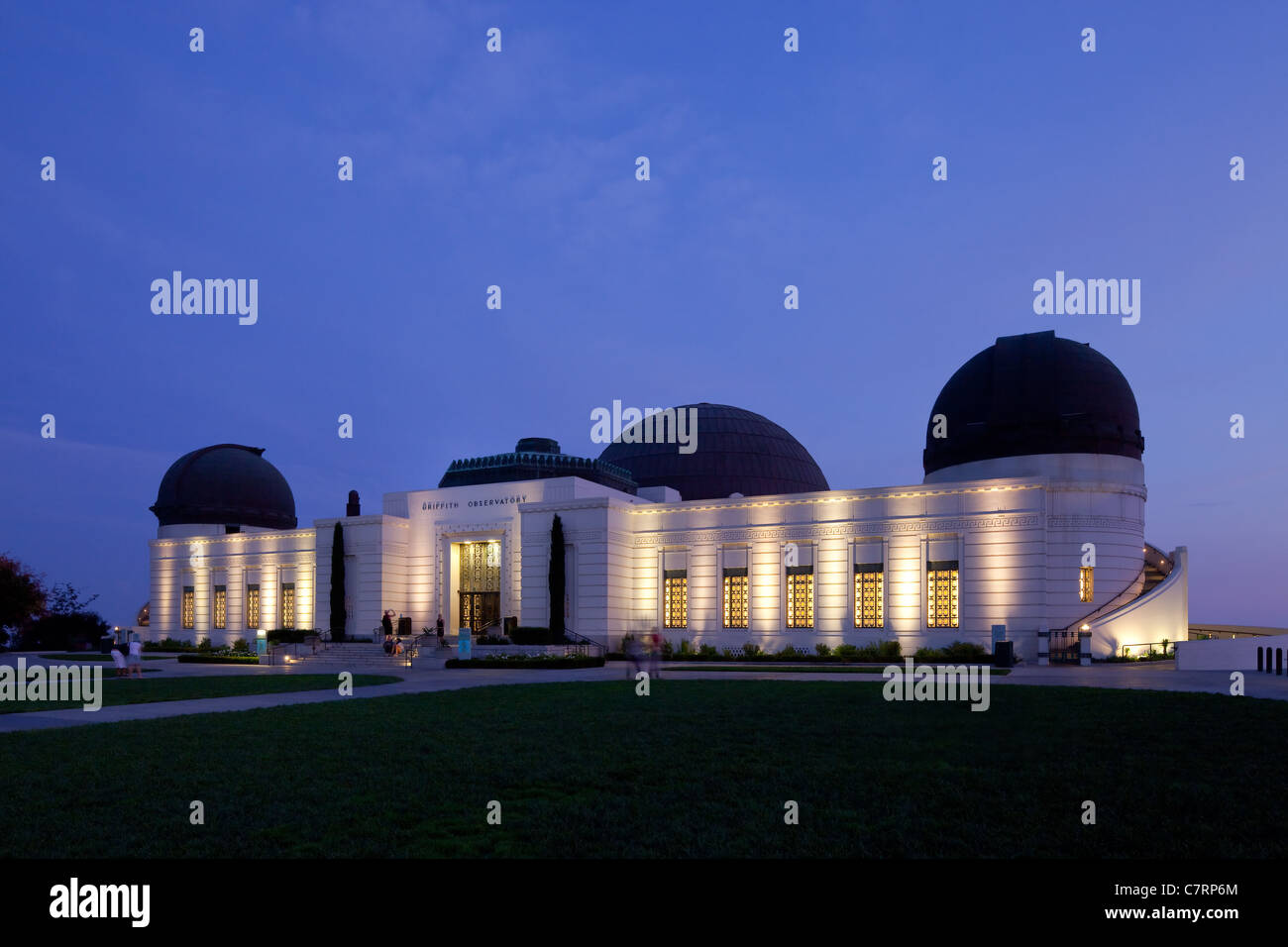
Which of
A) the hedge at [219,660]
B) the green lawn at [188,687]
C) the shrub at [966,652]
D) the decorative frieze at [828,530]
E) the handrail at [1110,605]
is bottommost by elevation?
the hedge at [219,660]

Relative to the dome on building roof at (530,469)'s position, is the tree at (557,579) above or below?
below

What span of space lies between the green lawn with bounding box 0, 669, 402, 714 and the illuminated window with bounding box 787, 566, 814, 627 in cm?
1865

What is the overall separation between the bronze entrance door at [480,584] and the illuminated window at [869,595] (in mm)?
17860

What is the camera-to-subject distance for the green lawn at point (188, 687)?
63.0 feet

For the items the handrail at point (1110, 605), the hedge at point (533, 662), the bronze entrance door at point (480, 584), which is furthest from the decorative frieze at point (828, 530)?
the hedge at point (533, 662)

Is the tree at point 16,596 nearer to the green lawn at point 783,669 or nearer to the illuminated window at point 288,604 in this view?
the illuminated window at point 288,604

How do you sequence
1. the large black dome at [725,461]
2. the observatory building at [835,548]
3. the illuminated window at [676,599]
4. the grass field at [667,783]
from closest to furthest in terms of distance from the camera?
the grass field at [667,783], the observatory building at [835,548], the illuminated window at [676,599], the large black dome at [725,461]

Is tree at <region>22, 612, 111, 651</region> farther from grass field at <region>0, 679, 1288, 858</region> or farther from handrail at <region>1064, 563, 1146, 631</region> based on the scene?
handrail at <region>1064, 563, 1146, 631</region>

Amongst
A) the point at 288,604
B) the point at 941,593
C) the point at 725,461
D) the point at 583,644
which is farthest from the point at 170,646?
the point at 941,593

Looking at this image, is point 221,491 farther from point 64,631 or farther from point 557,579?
point 557,579

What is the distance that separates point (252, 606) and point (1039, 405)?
45.3 meters

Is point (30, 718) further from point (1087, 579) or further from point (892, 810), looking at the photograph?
point (1087, 579)
